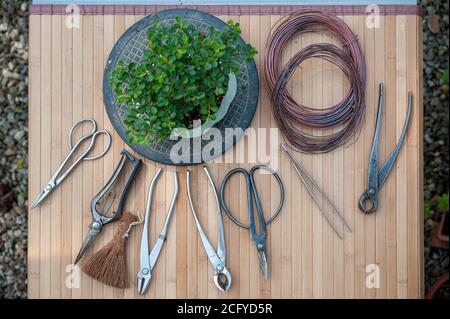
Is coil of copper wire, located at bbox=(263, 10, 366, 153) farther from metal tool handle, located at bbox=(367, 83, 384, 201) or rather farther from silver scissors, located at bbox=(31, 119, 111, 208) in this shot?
silver scissors, located at bbox=(31, 119, 111, 208)

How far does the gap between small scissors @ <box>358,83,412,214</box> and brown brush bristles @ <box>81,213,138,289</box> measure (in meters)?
0.68

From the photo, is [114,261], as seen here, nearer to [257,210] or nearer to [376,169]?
[257,210]

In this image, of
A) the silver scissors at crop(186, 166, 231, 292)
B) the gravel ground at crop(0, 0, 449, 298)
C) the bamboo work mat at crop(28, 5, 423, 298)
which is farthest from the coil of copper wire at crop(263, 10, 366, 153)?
the gravel ground at crop(0, 0, 449, 298)

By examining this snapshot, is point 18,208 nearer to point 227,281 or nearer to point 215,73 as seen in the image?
point 227,281

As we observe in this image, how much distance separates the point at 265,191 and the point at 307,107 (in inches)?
10.8

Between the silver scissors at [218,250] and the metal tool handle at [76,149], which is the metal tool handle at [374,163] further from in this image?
the metal tool handle at [76,149]

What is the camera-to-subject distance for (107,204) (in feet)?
4.96

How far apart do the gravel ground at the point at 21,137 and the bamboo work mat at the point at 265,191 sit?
0.43 meters

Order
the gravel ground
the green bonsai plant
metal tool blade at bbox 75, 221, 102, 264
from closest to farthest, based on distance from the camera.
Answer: the green bonsai plant, metal tool blade at bbox 75, 221, 102, 264, the gravel ground

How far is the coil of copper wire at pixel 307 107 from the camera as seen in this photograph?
1.50 meters

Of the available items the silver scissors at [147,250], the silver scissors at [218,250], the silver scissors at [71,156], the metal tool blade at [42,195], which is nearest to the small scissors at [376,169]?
the silver scissors at [218,250]

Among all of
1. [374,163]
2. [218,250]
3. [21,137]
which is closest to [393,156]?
[374,163]

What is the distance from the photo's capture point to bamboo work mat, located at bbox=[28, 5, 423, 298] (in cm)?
152

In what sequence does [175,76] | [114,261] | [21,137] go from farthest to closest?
[21,137] → [114,261] → [175,76]
